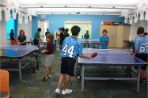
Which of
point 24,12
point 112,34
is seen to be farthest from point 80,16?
point 24,12

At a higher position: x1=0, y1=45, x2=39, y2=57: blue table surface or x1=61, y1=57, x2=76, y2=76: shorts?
x1=0, y1=45, x2=39, y2=57: blue table surface

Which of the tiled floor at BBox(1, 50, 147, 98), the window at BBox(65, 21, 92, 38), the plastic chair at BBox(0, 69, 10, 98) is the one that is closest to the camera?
the plastic chair at BBox(0, 69, 10, 98)

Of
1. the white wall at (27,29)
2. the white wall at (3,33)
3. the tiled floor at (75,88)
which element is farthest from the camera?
the white wall at (27,29)

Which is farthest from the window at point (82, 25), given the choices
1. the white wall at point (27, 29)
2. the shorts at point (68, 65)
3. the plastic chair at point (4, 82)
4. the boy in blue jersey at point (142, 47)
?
the plastic chair at point (4, 82)

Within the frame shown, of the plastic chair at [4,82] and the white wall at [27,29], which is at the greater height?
the white wall at [27,29]

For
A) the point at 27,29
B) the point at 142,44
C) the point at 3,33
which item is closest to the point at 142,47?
the point at 142,44

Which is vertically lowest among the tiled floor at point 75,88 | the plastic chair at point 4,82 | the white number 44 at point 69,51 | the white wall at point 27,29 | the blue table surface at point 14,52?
the tiled floor at point 75,88

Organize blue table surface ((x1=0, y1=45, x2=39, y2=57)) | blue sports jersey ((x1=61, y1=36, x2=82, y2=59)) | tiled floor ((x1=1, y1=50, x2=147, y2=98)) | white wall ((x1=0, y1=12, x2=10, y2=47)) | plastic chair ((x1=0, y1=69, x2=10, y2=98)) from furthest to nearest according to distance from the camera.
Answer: white wall ((x1=0, y1=12, x2=10, y2=47))
blue table surface ((x1=0, y1=45, x2=39, y2=57))
tiled floor ((x1=1, y1=50, x2=147, y2=98))
blue sports jersey ((x1=61, y1=36, x2=82, y2=59))
plastic chair ((x1=0, y1=69, x2=10, y2=98))

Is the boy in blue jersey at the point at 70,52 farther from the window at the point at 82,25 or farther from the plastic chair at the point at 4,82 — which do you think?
the window at the point at 82,25

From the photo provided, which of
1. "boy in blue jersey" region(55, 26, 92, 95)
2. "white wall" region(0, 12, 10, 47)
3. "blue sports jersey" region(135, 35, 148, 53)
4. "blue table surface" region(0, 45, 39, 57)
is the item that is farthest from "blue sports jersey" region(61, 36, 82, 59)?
"white wall" region(0, 12, 10, 47)

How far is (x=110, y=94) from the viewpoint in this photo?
16.3ft

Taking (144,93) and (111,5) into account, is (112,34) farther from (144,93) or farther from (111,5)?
(144,93)

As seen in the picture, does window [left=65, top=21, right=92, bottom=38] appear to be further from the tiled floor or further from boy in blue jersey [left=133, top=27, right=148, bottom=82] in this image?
boy in blue jersey [left=133, top=27, right=148, bottom=82]

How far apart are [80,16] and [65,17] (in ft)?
3.73
